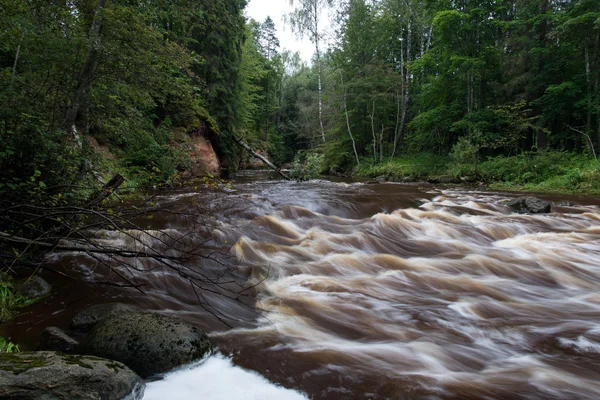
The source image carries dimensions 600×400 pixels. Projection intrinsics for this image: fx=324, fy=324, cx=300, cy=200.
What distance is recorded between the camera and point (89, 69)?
5.66 metres

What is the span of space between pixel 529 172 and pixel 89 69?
16534mm

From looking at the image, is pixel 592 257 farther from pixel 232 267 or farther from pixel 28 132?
pixel 28 132

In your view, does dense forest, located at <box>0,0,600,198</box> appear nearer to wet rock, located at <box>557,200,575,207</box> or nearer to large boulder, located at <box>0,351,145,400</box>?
large boulder, located at <box>0,351,145,400</box>

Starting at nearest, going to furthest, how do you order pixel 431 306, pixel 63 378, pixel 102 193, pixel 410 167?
1. pixel 63 378
2. pixel 431 306
3. pixel 102 193
4. pixel 410 167

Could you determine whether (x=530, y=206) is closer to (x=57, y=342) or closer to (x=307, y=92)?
(x=57, y=342)

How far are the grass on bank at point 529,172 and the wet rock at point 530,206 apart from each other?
14.4 feet

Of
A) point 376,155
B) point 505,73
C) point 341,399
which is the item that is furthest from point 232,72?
point 341,399

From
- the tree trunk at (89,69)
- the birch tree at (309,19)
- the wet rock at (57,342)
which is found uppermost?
the birch tree at (309,19)

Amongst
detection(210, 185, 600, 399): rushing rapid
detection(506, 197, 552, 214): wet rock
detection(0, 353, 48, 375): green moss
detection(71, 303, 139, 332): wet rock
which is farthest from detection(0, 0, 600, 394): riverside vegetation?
detection(506, 197, 552, 214): wet rock

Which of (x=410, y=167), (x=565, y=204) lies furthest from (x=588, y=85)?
(x=565, y=204)

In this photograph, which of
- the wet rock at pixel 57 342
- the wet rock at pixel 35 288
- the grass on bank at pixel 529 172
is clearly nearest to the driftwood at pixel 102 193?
the wet rock at pixel 35 288

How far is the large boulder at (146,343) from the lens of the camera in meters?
2.35

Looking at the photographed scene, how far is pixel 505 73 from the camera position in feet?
61.5

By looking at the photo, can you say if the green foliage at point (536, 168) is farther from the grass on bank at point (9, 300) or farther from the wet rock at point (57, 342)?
the grass on bank at point (9, 300)
